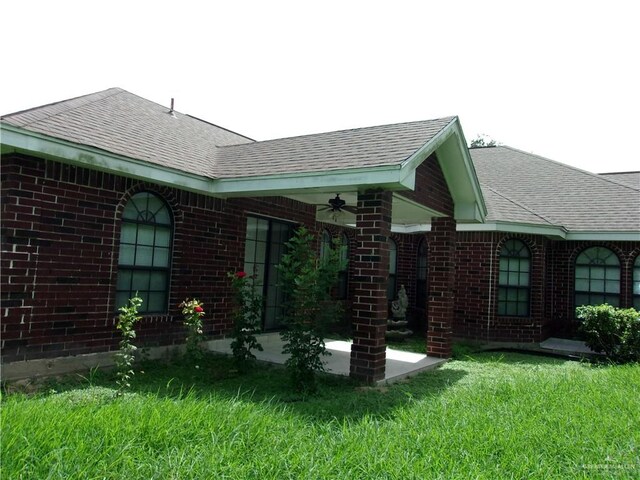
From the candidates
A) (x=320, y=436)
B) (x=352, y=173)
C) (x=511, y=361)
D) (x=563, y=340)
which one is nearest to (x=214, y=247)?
(x=352, y=173)

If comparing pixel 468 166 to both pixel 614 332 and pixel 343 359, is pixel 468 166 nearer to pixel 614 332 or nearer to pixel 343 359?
pixel 343 359

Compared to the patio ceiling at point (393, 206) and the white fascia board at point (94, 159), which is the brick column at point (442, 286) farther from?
the white fascia board at point (94, 159)

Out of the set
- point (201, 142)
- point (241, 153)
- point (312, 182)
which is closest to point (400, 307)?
point (241, 153)

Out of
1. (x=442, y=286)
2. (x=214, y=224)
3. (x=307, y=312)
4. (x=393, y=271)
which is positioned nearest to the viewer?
(x=307, y=312)

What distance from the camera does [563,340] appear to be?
1287 cm

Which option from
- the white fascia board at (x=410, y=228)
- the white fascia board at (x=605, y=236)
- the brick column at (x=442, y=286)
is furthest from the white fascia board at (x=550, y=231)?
the brick column at (x=442, y=286)

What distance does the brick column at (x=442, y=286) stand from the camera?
29.6 ft

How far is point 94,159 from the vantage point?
Result: 6.13m

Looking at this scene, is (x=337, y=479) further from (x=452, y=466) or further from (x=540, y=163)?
(x=540, y=163)

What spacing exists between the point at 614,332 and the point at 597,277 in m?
3.65

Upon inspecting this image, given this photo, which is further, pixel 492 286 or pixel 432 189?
pixel 492 286

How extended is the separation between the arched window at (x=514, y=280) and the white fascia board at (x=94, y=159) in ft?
26.6

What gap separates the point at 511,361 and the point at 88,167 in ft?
27.7

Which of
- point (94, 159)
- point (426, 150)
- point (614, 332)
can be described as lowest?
point (614, 332)
